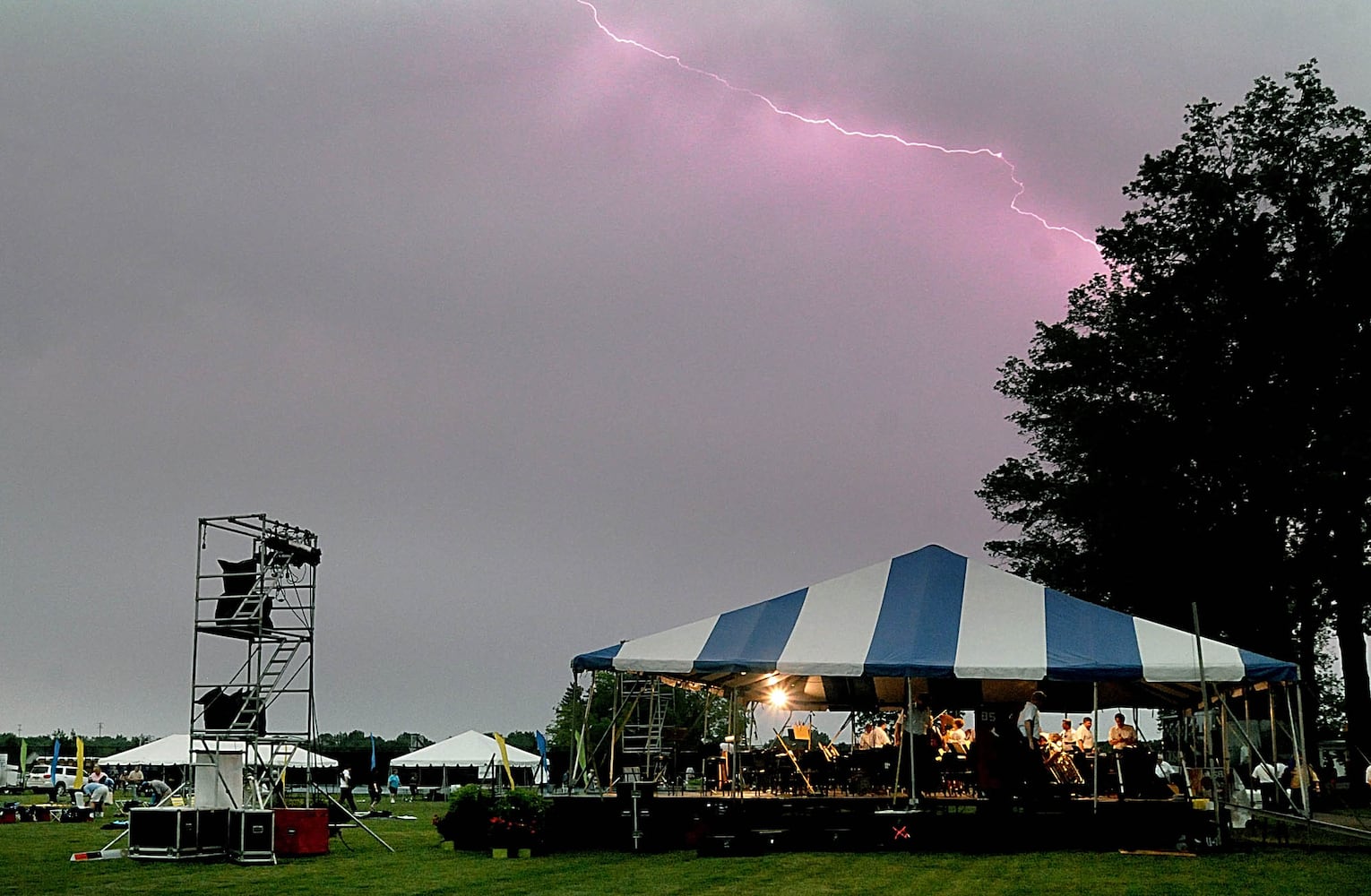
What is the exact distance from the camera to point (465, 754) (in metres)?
42.7

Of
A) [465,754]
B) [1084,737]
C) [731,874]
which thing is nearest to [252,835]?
[731,874]

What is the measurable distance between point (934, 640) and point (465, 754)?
95.5 ft

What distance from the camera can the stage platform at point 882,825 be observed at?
49.0 feet

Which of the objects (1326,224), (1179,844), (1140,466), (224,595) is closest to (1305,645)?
(1140,466)

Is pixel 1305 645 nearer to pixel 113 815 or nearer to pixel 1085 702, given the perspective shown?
pixel 1085 702

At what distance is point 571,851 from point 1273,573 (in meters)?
17.1

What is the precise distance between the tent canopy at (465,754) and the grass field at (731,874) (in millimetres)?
26130

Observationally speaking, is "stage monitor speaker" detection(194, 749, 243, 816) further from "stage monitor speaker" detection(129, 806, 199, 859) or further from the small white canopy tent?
the small white canopy tent

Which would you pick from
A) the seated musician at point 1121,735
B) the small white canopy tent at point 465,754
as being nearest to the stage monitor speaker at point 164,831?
the seated musician at point 1121,735

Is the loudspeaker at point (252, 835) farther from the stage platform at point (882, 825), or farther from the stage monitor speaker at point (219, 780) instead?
the stage platform at point (882, 825)

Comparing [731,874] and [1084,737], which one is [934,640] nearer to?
[731,874]

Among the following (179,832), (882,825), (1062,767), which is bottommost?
Answer: (882,825)

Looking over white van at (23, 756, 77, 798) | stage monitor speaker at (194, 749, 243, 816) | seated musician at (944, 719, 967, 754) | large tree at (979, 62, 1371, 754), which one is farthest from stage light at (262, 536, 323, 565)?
white van at (23, 756, 77, 798)

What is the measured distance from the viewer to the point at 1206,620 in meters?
28.1
